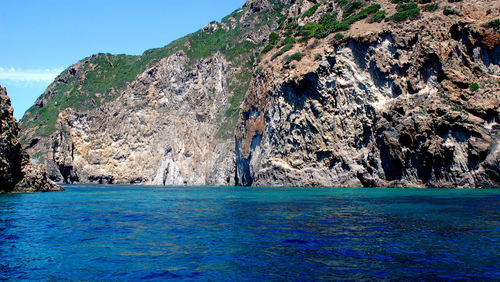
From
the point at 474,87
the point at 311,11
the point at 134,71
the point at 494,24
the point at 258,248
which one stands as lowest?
the point at 258,248

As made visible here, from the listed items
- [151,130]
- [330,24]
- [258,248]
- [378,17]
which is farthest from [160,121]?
[258,248]

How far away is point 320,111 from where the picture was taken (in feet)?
184

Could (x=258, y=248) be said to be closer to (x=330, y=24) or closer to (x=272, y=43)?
(x=330, y=24)

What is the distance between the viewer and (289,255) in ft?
33.1

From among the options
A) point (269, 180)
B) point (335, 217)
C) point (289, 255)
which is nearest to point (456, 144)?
point (269, 180)

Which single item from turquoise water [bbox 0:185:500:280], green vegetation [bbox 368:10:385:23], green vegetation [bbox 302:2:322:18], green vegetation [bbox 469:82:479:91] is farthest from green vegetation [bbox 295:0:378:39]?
turquoise water [bbox 0:185:500:280]

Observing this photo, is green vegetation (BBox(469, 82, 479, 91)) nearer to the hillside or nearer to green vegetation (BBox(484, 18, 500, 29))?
the hillside

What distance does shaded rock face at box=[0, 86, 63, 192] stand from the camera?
37250 mm

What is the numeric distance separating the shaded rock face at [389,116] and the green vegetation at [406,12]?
267cm

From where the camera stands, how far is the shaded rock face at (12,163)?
122ft

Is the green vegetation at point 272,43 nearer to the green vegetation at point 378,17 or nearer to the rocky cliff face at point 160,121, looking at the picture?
the green vegetation at point 378,17

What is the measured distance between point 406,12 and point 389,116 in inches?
651

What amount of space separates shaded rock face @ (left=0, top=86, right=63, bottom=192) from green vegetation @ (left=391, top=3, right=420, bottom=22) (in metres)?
50.6

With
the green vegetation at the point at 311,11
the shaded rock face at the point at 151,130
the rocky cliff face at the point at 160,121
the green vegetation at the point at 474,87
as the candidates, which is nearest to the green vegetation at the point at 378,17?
the green vegetation at the point at 311,11
